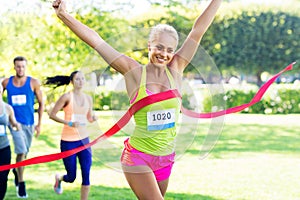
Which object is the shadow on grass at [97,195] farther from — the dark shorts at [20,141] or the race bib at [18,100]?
the race bib at [18,100]

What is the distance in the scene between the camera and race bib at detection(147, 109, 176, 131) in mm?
3275

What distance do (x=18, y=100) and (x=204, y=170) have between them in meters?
3.24

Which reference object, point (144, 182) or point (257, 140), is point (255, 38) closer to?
point (257, 140)

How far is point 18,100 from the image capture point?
7.18m

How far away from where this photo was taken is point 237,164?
9781mm

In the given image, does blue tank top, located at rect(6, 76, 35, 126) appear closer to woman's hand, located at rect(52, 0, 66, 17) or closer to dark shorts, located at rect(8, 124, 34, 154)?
dark shorts, located at rect(8, 124, 34, 154)

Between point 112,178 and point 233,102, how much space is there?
1558 cm

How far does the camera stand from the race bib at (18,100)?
23.5 feet

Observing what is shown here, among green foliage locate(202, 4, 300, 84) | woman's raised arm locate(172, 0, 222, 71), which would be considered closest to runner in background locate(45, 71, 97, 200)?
woman's raised arm locate(172, 0, 222, 71)

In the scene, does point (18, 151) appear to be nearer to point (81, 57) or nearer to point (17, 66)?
point (17, 66)

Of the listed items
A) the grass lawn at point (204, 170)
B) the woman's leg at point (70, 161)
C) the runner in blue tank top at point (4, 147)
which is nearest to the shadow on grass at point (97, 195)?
the grass lawn at point (204, 170)

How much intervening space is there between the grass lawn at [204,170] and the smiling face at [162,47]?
40cm

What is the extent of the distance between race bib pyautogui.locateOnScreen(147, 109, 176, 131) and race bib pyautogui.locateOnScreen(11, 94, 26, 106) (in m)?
4.05

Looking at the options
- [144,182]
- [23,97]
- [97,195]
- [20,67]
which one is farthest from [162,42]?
[23,97]
